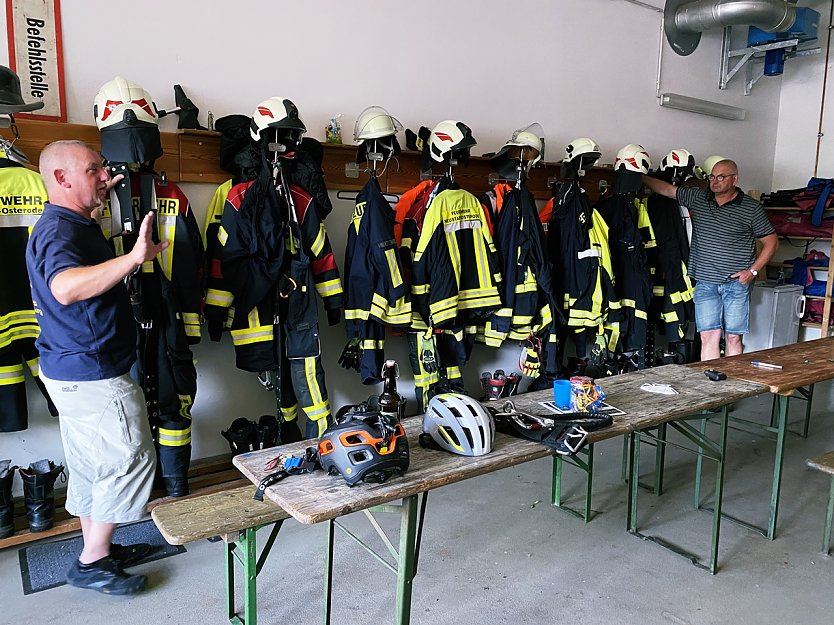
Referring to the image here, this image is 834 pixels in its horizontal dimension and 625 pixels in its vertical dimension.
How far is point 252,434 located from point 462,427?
161 cm

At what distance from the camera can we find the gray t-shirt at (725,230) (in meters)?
4.50

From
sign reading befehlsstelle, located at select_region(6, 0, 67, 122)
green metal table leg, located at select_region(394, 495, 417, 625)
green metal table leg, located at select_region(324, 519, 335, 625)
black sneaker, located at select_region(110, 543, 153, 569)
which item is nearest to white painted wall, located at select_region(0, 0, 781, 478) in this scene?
sign reading befehlsstelle, located at select_region(6, 0, 67, 122)

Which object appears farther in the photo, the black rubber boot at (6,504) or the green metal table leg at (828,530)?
the green metal table leg at (828,530)

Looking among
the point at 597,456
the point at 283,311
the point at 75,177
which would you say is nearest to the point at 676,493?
the point at 597,456

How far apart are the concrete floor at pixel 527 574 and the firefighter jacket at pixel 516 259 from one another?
1.08 m

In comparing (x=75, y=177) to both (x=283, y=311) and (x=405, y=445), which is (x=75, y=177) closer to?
(x=283, y=311)

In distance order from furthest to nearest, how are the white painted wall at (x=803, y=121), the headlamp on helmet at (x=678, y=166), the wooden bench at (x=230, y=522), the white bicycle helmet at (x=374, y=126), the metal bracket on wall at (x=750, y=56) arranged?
the white painted wall at (x=803, y=121) → the metal bracket on wall at (x=750, y=56) → the headlamp on helmet at (x=678, y=166) → the white bicycle helmet at (x=374, y=126) → the wooden bench at (x=230, y=522)

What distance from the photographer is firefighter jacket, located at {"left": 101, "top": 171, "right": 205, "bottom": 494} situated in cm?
274

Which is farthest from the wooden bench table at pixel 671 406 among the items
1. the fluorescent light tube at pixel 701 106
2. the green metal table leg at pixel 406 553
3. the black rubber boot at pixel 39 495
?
the fluorescent light tube at pixel 701 106

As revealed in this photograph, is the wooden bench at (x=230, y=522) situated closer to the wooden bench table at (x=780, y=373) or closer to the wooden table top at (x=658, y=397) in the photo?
the wooden table top at (x=658, y=397)

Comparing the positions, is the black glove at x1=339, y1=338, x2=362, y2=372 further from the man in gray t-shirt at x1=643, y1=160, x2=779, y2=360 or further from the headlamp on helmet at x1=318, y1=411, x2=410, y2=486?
the man in gray t-shirt at x1=643, y1=160, x2=779, y2=360

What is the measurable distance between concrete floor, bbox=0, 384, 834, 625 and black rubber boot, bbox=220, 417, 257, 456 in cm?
44

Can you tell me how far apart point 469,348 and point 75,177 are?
241cm

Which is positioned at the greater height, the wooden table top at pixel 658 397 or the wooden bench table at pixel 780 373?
the wooden table top at pixel 658 397
